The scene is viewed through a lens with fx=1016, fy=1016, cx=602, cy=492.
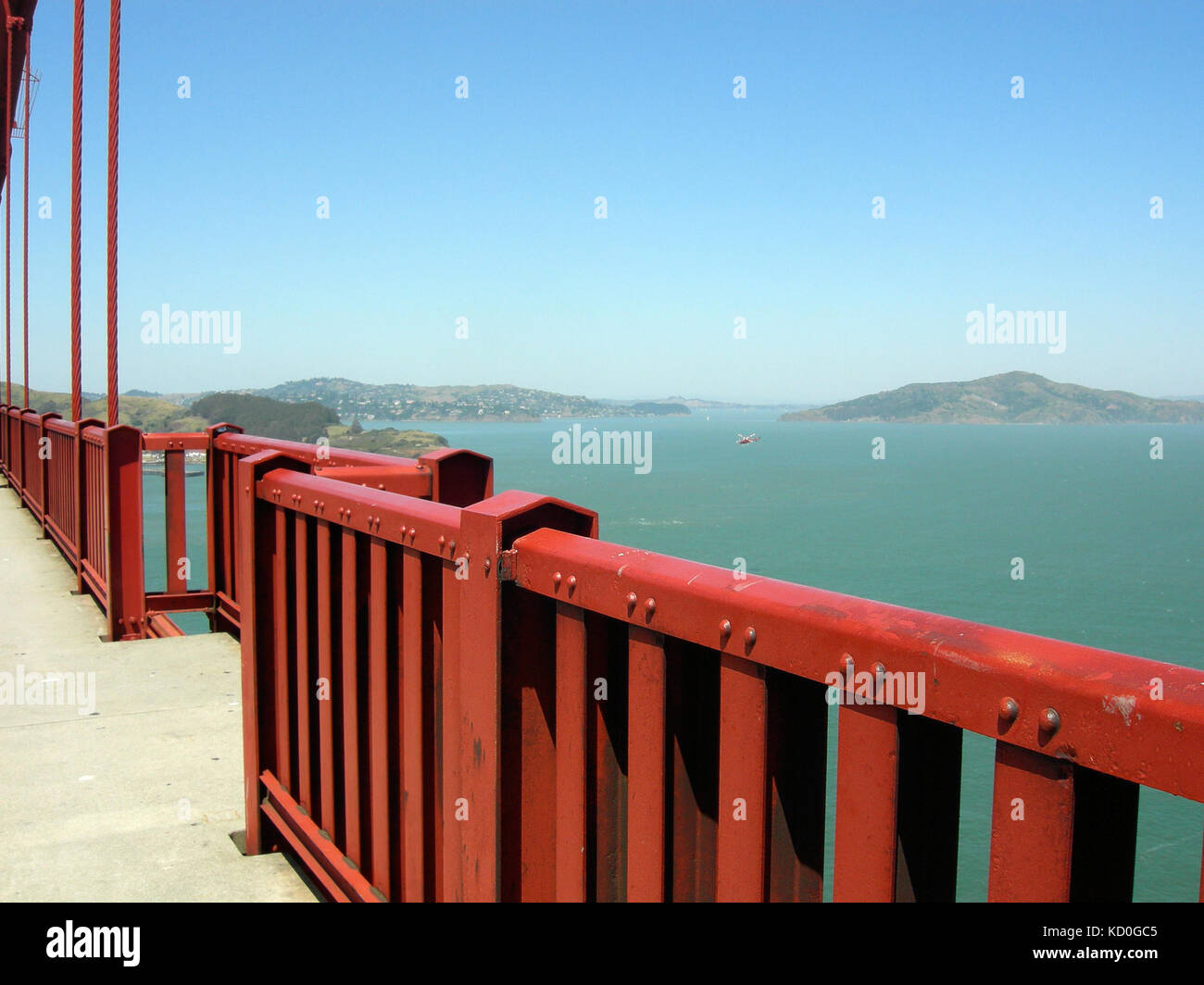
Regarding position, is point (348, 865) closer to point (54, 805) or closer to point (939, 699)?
point (54, 805)

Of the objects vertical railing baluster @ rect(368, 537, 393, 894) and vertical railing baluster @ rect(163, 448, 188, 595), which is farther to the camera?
vertical railing baluster @ rect(163, 448, 188, 595)

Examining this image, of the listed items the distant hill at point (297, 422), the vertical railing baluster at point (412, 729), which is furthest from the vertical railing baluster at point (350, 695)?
the distant hill at point (297, 422)

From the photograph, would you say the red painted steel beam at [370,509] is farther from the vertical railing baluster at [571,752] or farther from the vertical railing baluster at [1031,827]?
the vertical railing baluster at [1031,827]

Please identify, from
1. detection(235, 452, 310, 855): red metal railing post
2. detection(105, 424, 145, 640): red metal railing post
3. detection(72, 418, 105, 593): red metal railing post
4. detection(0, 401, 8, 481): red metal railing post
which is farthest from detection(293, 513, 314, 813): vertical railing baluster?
detection(0, 401, 8, 481): red metal railing post

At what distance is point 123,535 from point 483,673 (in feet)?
18.1

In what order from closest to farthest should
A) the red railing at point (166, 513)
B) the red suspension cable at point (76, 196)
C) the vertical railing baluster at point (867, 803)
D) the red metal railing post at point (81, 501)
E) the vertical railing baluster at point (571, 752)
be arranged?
the vertical railing baluster at point (867, 803), the vertical railing baluster at point (571, 752), the red railing at point (166, 513), the red metal railing post at point (81, 501), the red suspension cable at point (76, 196)

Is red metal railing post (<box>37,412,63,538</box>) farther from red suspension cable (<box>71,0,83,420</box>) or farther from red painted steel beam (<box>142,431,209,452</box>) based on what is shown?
red painted steel beam (<box>142,431,209,452</box>)

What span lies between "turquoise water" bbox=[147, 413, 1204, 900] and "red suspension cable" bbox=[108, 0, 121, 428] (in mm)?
25257

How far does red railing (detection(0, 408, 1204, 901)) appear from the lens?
1.09m

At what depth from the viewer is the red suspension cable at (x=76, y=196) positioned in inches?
396

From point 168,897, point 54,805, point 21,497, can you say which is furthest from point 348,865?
point 21,497

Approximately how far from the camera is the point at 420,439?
113 meters

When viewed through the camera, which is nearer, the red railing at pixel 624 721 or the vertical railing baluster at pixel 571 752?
the red railing at pixel 624 721

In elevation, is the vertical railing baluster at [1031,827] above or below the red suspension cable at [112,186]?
below
